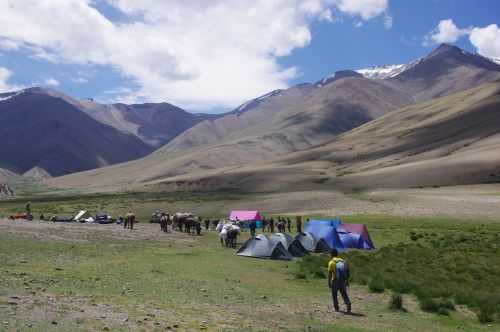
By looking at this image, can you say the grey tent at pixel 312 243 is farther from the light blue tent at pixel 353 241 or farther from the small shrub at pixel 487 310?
the small shrub at pixel 487 310

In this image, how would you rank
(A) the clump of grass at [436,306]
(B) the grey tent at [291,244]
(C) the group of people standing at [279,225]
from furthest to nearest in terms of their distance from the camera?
(C) the group of people standing at [279,225], (B) the grey tent at [291,244], (A) the clump of grass at [436,306]

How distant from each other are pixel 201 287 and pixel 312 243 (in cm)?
1925

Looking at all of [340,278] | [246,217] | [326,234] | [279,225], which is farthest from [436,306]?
[246,217]

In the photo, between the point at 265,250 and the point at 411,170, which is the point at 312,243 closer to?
the point at 265,250

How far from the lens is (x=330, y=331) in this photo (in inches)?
599

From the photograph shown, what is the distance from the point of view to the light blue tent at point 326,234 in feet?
132

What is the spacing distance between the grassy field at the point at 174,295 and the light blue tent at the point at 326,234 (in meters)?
6.07

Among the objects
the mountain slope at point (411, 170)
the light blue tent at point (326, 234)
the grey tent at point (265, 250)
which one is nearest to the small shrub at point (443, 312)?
the grey tent at point (265, 250)

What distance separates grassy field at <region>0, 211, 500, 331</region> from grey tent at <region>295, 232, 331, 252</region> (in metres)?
5.48

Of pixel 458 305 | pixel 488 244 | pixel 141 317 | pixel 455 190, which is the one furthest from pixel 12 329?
pixel 455 190

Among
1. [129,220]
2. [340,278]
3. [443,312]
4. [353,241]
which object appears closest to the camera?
[340,278]

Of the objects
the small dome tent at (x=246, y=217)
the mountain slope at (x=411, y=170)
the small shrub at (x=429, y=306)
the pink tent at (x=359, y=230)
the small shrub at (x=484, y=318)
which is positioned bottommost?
the small shrub at (x=484, y=318)

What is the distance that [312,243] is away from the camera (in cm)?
3931

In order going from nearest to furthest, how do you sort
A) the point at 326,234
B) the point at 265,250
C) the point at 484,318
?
the point at 484,318 < the point at 265,250 < the point at 326,234
